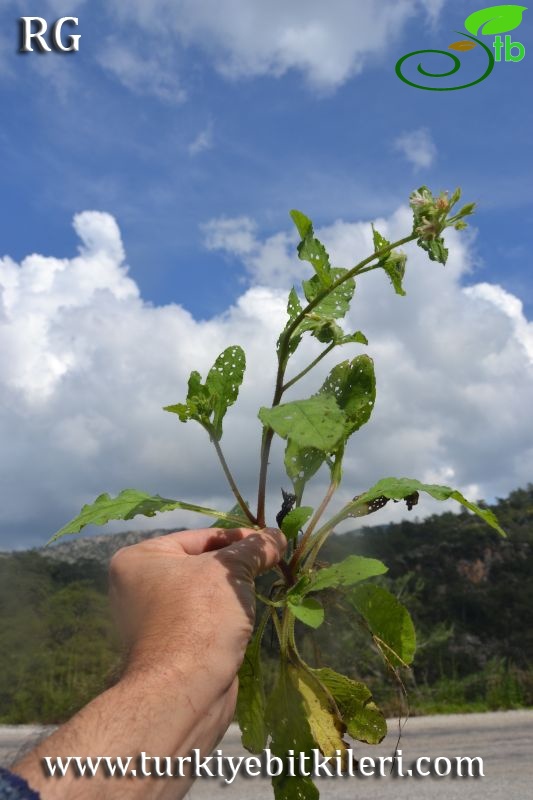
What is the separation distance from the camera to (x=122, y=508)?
4.19 ft

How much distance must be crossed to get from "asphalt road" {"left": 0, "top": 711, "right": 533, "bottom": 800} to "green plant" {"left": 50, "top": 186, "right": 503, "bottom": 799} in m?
6.08

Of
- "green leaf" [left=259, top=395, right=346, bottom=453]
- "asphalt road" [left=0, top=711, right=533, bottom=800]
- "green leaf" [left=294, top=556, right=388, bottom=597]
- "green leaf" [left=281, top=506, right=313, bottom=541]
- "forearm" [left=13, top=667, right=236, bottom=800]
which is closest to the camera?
"forearm" [left=13, top=667, right=236, bottom=800]

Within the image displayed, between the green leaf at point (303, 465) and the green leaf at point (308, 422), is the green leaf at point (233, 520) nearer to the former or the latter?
the green leaf at point (303, 465)

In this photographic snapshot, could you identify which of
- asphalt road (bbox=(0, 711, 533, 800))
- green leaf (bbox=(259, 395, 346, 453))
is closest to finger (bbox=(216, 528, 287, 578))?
green leaf (bbox=(259, 395, 346, 453))

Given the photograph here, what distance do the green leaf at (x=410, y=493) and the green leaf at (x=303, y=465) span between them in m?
0.09

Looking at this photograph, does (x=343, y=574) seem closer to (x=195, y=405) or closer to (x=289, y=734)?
(x=289, y=734)

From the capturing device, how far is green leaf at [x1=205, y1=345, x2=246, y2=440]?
1.37 meters

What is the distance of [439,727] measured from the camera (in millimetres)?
9469

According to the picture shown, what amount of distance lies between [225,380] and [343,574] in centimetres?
41

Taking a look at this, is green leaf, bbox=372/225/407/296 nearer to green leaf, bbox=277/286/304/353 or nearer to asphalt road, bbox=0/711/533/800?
green leaf, bbox=277/286/304/353

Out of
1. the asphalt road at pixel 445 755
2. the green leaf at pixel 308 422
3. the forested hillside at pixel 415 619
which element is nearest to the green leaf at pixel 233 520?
the green leaf at pixel 308 422

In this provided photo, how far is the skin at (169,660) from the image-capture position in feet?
3.09

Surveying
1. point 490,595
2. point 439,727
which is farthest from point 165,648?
point 490,595

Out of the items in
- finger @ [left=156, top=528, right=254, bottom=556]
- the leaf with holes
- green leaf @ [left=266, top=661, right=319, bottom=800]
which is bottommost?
green leaf @ [left=266, top=661, right=319, bottom=800]
